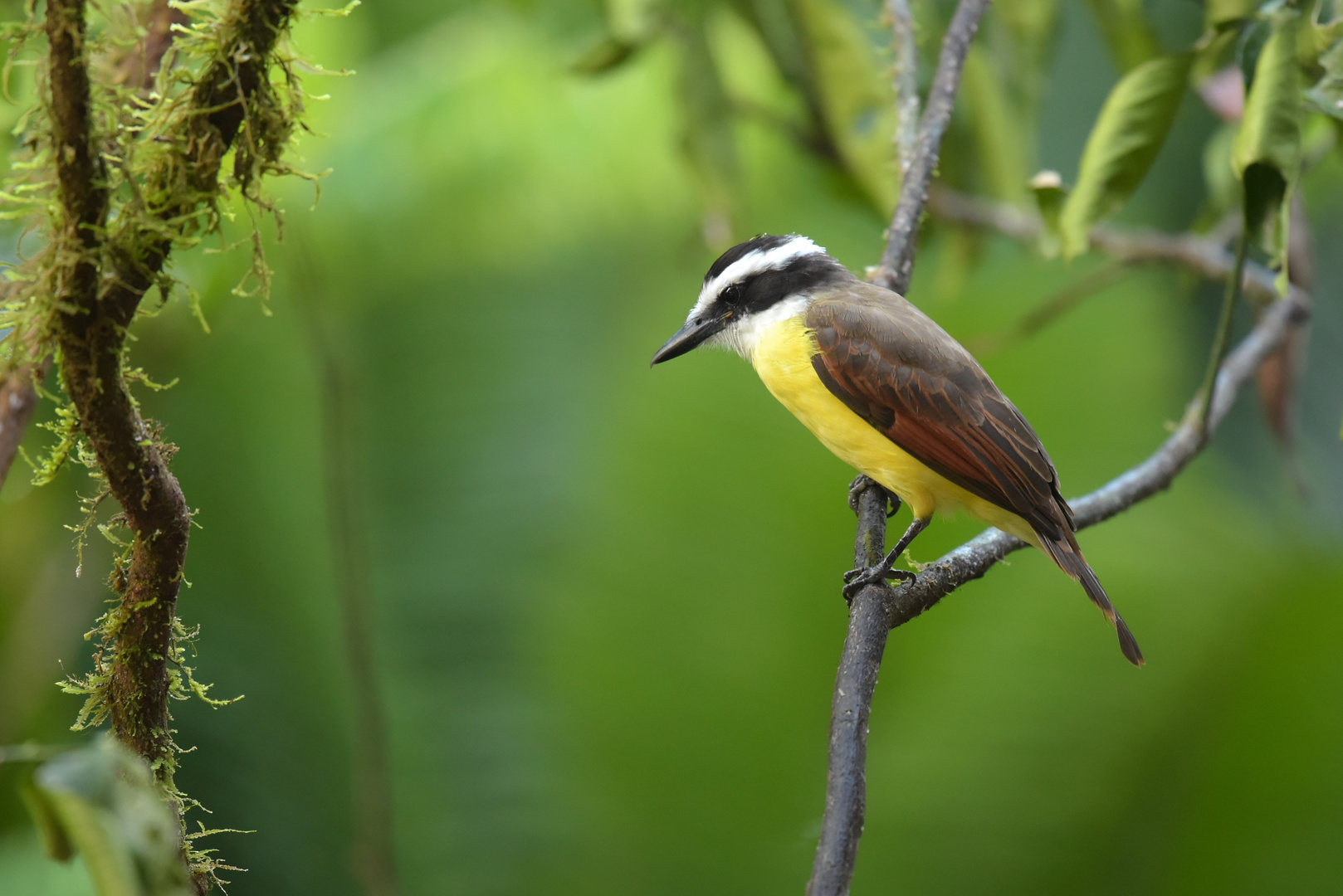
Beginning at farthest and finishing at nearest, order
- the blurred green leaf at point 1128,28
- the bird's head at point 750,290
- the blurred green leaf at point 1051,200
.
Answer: the blurred green leaf at point 1128,28, the bird's head at point 750,290, the blurred green leaf at point 1051,200

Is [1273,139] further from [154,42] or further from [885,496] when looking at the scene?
[154,42]

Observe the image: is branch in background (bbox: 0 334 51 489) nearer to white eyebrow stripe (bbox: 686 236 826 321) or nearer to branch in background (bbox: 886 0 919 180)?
white eyebrow stripe (bbox: 686 236 826 321)

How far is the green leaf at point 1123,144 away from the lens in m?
1.88

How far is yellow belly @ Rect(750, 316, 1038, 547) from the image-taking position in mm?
2070

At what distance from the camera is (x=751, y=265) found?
2.31 metres

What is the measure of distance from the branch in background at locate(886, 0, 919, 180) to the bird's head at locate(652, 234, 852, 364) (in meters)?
0.33

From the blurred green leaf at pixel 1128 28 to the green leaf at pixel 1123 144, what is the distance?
2.08 ft

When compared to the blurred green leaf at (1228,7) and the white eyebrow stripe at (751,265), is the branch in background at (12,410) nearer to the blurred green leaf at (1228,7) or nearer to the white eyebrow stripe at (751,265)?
the white eyebrow stripe at (751,265)

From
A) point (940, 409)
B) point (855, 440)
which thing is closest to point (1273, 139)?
point (940, 409)

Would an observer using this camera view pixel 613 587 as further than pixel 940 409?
Yes

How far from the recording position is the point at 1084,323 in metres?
3.52

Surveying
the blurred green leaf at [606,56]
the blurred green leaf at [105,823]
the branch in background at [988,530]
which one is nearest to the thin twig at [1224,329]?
the branch in background at [988,530]

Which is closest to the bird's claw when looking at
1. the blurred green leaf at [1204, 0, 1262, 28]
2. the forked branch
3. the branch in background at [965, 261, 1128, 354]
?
the forked branch

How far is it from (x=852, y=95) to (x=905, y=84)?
58 cm
